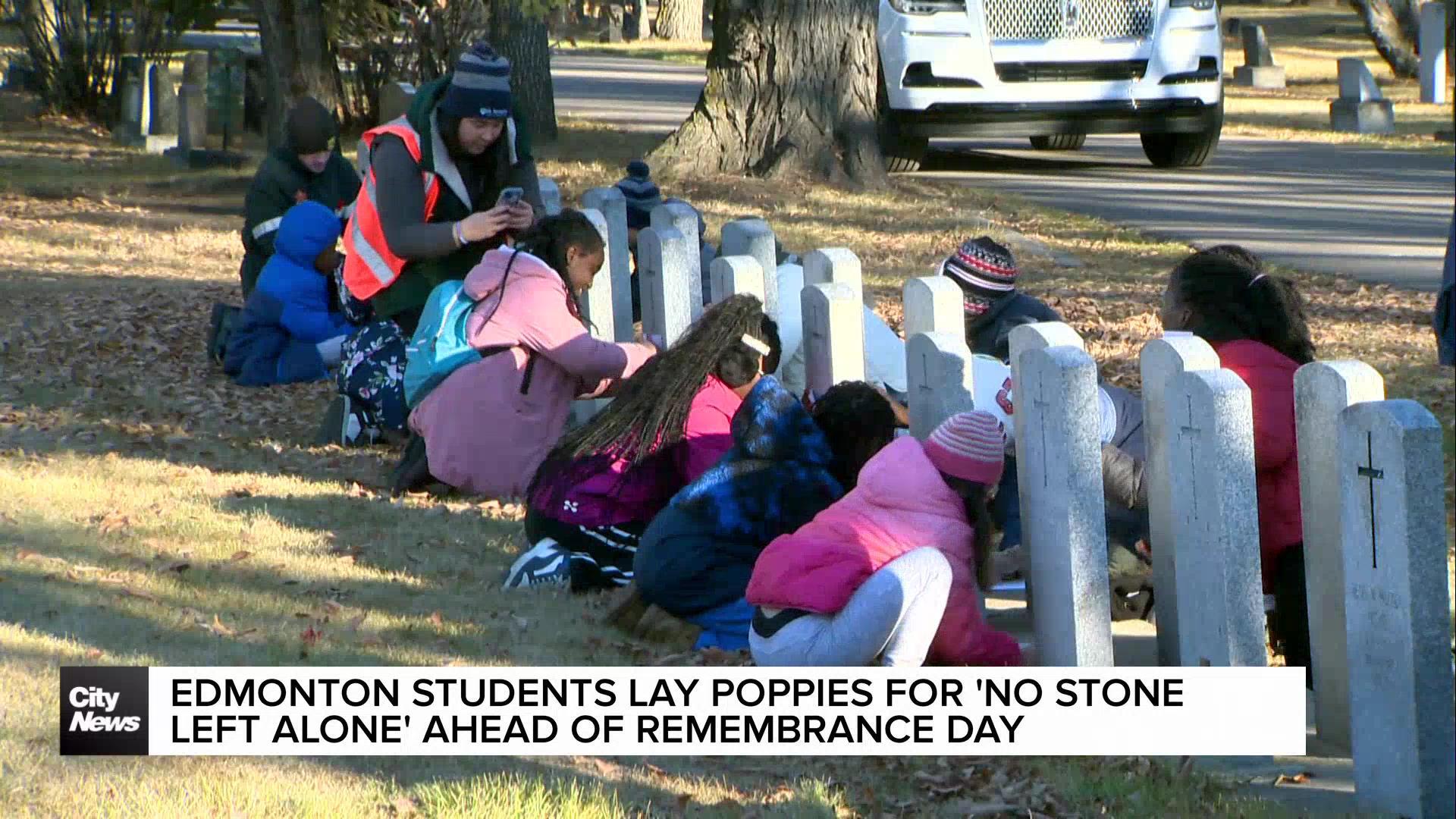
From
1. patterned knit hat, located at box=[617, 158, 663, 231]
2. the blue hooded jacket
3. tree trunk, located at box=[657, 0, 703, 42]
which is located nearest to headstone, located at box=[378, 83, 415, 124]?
the blue hooded jacket

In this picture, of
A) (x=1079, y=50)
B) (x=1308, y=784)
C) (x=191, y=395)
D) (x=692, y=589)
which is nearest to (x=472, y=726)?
(x=692, y=589)

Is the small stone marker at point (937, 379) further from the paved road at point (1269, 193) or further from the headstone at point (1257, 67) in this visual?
the headstone at point (1257, 67)

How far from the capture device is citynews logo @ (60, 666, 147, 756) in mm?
4117

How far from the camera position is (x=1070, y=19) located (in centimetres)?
1408

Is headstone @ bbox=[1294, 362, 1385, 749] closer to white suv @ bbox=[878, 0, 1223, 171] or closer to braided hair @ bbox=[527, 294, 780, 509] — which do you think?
braided hair @ bbox=[527, 294, 780, 509]

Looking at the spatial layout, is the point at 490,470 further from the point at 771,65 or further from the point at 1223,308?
the point at 771,65

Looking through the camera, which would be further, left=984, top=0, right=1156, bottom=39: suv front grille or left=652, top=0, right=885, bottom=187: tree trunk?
left=984, top=0, right=1156, bottom=39: suv front grille

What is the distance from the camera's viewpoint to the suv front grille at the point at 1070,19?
46.0 ft

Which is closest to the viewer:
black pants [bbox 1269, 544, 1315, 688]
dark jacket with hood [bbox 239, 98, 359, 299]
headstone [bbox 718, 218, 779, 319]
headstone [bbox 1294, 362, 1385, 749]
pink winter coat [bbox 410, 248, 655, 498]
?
headstone [bbox 1294, 362, 1385, 749]

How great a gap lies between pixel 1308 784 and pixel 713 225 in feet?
27.2

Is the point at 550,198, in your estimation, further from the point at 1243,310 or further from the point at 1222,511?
the point at 1222,511

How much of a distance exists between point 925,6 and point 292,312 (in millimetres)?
6518

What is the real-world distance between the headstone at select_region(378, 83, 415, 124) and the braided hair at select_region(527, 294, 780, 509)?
11813 mm

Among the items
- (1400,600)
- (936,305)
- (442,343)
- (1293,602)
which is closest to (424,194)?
(442,343)
